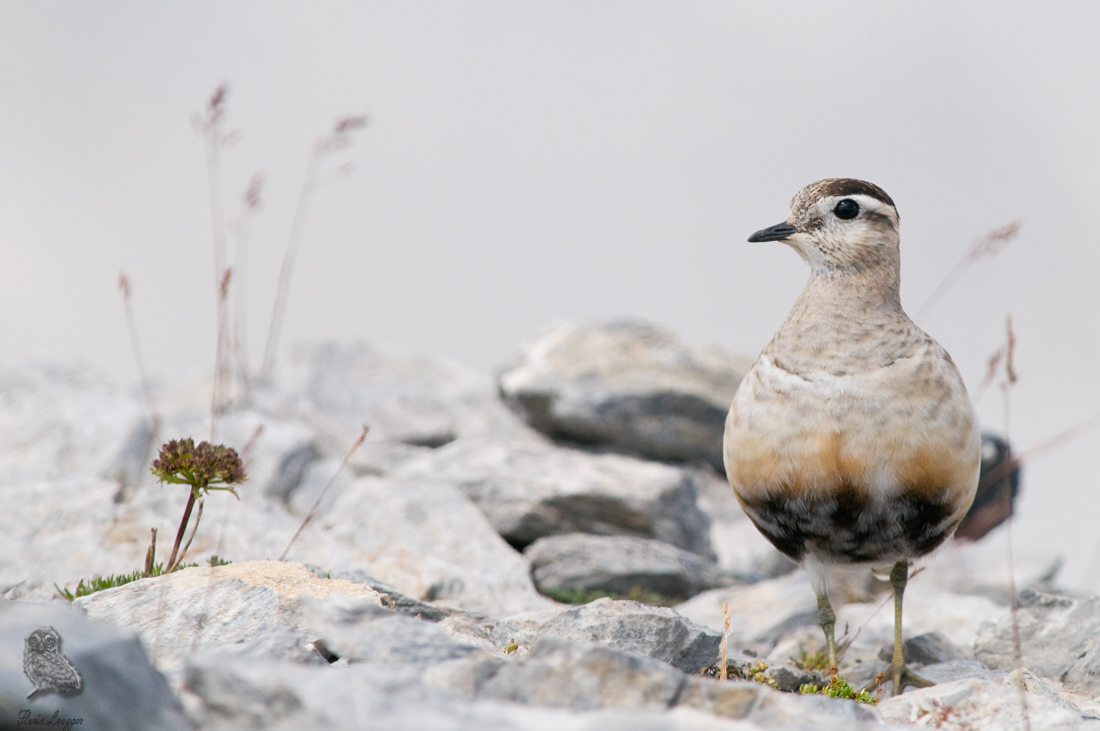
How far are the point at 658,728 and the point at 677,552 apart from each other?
23.0ft

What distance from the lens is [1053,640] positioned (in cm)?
648

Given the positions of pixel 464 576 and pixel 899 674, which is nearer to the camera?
pixel 899 674

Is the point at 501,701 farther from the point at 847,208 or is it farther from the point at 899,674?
the point at 847,208

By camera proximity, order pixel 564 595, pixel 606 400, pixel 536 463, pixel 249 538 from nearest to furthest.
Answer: pixel 249 538
pixel 564 595
pixel 536 463
pixel 606 400

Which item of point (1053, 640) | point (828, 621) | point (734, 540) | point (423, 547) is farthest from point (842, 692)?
point (734, 540)

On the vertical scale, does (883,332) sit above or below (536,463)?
above

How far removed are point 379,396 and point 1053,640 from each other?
392 inches

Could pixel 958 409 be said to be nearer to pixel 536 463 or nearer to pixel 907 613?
pixel 907 613

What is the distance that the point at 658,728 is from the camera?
8.78ft

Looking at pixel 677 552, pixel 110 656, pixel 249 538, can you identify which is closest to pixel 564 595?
pixel 677 552

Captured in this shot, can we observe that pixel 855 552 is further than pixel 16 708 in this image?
Yes

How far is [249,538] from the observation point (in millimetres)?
7895

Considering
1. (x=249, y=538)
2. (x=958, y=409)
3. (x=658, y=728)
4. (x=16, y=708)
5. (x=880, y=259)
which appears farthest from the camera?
(x=249, y=538)

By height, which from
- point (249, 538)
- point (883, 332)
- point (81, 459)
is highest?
point (883, 332)
